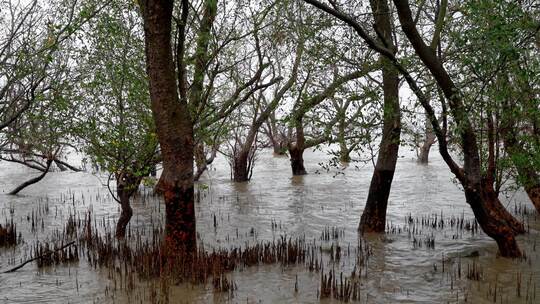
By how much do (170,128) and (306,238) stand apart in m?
3.80

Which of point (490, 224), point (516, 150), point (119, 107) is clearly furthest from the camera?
point (119, 107)

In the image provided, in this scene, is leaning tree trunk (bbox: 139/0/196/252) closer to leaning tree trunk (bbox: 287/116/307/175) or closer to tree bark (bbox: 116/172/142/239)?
tree bark (bbox: 116/172/142/239)

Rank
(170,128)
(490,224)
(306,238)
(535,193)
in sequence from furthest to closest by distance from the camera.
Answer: (535,193), (306,238), (490,224), (170,128)

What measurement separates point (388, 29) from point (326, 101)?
202 centimetres

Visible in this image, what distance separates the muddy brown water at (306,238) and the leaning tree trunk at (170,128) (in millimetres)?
923

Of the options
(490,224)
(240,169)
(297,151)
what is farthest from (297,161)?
(490,224)

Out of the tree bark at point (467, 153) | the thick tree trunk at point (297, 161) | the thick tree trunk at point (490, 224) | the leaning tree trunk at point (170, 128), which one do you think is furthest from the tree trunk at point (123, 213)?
the thick tree trunk at point (297, 161)

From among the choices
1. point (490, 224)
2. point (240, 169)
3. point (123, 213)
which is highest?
point (240, 169)

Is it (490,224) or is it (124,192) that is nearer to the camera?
(490,224)

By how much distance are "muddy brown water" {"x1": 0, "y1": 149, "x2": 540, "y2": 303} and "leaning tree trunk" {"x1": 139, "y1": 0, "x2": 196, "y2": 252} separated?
36.4 inches

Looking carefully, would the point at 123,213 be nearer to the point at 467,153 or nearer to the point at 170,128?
the point at 170,128

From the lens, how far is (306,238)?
31.5 ft

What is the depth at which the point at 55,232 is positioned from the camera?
1005 cm

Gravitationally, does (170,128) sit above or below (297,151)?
below
